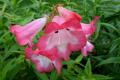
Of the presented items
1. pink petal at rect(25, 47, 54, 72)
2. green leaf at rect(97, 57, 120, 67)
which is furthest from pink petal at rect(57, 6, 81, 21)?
green leaf at rect(97, 57, 120, 67)

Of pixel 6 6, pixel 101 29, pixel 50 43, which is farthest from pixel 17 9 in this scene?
pixel 50 43

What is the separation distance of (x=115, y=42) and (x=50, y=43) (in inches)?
24.3

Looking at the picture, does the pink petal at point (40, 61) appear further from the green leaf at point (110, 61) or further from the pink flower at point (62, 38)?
the green leaf at point (110, 61)

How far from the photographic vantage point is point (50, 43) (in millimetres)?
1028

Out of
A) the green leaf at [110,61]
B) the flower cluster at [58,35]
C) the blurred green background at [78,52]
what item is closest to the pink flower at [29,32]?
the flower cluster at [58,35]

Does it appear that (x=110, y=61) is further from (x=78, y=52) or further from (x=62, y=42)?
(x=62, y=42)

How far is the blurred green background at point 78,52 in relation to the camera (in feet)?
4.76

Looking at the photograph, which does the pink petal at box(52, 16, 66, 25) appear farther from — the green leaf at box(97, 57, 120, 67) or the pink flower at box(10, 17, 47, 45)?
the green leaf at box(97, 57, 120, 67)

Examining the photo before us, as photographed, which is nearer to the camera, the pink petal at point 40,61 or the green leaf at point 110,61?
the pink petal at point 40,61

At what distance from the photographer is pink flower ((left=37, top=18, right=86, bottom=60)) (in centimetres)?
97

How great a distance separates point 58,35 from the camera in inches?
41.7

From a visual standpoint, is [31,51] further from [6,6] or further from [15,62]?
[6,6]

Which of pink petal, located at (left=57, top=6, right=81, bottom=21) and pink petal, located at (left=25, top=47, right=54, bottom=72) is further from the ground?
pink petal, located at (left=57, top=6, right=81, bottom=21)

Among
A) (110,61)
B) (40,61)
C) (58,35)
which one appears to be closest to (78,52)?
(110,61)
